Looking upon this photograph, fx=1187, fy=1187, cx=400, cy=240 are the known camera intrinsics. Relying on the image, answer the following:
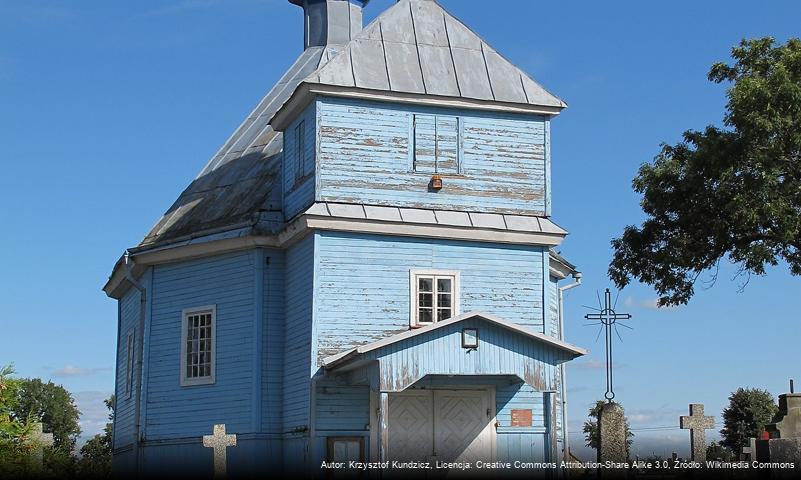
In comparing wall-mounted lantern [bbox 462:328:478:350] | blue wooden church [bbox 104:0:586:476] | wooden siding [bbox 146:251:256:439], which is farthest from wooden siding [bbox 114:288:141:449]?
wall-mounted lantern [bbox 462:328:478:350]

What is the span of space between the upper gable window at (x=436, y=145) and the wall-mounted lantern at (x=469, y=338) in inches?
149

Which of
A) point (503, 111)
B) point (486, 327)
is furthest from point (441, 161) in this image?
point (486, 327)

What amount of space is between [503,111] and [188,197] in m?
8.30

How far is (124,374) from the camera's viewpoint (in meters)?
27.3

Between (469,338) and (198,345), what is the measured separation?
6.45m

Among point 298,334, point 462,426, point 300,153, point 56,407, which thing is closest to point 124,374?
point 298,334

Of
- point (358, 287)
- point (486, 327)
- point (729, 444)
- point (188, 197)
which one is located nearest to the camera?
point (486, 327)

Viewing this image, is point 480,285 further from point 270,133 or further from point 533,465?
point 270,133

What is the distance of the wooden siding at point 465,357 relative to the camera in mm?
19859

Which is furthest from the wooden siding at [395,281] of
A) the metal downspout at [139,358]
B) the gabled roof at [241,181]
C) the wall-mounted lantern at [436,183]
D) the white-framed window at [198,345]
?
the metal downspout at [139,358]

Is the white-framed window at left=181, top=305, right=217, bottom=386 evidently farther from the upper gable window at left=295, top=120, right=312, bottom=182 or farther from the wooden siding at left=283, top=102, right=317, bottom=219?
the upper gable window at left=295, top=120, right=312, bottom=182

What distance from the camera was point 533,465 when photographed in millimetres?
21859

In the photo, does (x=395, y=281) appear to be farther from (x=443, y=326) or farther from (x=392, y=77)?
(x=392, y=77)

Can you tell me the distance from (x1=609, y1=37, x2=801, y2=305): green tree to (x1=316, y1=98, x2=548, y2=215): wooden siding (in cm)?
363
